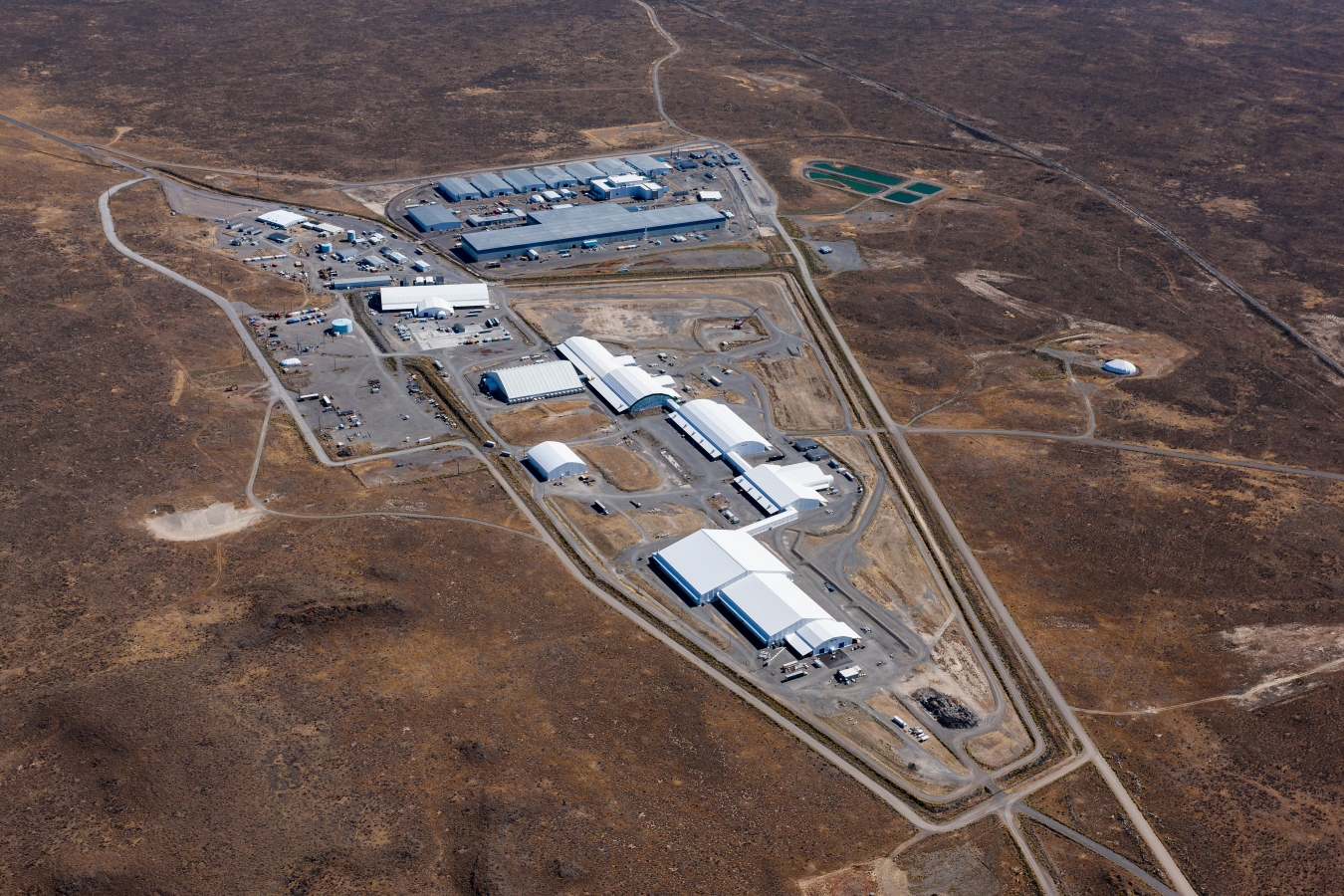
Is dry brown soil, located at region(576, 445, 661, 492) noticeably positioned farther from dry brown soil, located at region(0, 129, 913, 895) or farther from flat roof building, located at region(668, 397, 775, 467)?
dry brown soil, located at region(0, 129, 913, 895)

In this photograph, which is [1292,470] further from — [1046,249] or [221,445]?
[221,445]

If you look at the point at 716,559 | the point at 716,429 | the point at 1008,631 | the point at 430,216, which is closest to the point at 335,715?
the point at 716,559

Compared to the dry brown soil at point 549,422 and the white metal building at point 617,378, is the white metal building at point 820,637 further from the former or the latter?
the white metal building at point 617,378

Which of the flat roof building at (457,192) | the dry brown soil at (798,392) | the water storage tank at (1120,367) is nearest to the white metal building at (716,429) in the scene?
the dry brown soil at (798,392)

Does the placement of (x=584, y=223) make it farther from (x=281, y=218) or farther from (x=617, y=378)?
(x=617, y=378)

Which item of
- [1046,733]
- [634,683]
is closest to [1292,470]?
[1046,733]

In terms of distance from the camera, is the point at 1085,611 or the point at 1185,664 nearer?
the point at 1185,664
